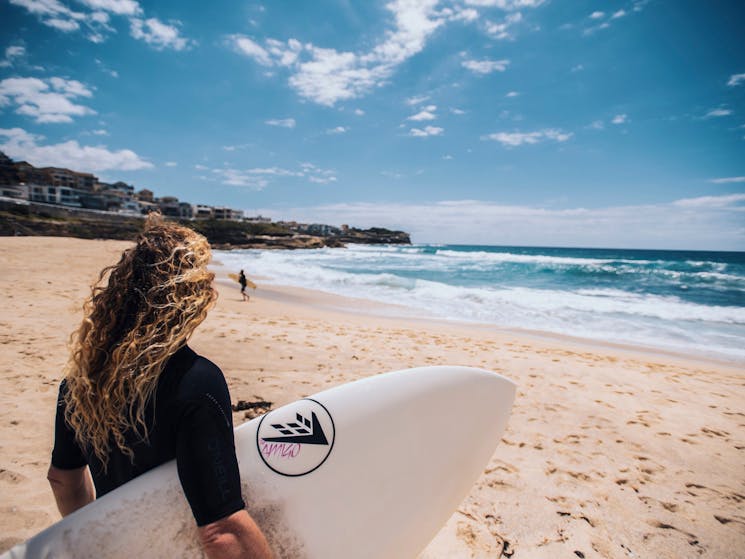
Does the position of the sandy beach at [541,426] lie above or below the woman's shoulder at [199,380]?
below

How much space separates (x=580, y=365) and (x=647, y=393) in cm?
105

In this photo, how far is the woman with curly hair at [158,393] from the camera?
899 mm

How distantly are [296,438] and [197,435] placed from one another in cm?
75

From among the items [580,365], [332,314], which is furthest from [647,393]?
[332,314]

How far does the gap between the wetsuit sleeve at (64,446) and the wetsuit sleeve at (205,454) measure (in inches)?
20.1

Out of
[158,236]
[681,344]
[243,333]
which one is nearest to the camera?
[158,236]

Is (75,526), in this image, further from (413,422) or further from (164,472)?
(413,422)

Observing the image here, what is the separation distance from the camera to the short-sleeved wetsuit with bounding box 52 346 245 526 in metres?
0.89

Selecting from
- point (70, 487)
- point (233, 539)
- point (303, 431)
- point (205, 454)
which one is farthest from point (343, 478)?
point (70, 487)

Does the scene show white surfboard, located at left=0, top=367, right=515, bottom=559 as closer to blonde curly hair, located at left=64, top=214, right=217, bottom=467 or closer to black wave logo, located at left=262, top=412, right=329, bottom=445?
black wave logo, located at left=262, top=412, right=329, bottom=445

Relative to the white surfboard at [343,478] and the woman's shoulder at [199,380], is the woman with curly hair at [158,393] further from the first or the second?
the white surfboard at [343,478]

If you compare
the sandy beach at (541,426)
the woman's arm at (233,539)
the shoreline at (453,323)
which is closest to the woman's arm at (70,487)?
the woman's arm at (233,539)

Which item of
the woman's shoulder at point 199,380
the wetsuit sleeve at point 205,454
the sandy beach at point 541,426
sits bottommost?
the sandy beach at point 541,426

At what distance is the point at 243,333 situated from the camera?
5965mm
